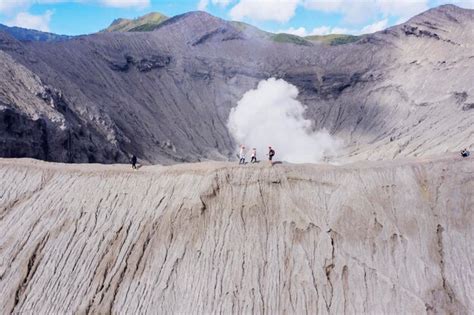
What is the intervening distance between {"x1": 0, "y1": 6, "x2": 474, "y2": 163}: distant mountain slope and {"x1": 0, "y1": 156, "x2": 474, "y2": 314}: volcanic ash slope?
24.8 meters

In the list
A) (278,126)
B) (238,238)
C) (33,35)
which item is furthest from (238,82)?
(33,35)

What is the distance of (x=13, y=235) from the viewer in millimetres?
30562

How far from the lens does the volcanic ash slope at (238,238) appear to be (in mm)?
28094

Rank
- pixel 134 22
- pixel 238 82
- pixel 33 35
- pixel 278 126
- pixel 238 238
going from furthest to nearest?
pixel 134 22, pixel 33 35, pixel 238 82, pixel 278 126, pixel 238 238

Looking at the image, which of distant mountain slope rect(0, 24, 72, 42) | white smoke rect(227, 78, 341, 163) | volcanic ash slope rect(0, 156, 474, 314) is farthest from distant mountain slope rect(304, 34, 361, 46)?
volcanic ash slope rect(0, 156, 474, 314)

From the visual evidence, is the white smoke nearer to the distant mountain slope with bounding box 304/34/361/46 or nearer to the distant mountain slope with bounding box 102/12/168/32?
the distant mountain slope with bounding box 304/34/361/46

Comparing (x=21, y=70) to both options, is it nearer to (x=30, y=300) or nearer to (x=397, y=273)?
(x=30, y=300)

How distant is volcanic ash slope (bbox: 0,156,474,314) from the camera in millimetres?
28094

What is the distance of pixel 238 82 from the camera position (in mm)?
93562

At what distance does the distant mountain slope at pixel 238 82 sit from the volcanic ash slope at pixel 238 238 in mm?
24766

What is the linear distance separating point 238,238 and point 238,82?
65899 millimetres

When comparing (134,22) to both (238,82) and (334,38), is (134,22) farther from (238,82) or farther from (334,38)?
(238,82)

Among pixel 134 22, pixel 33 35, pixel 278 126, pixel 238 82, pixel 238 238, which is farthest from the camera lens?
pixel 134 22

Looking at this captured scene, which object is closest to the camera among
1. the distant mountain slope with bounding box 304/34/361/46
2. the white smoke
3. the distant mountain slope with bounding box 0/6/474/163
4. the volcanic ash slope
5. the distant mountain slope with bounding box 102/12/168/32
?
the volcanic ash slope
